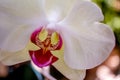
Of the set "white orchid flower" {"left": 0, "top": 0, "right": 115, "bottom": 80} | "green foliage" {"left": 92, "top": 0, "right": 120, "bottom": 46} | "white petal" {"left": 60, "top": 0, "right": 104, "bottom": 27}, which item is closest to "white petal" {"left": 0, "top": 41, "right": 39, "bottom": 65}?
"white orchid flower" {"left": 0, "top": 0, "right": 115, "bottom": 80}

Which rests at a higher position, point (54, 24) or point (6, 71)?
point (54, 24)

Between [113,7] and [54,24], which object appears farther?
[113,7]

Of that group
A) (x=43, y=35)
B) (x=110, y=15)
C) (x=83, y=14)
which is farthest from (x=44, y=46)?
(x=110, y=15)

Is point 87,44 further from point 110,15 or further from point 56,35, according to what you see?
point 110,15

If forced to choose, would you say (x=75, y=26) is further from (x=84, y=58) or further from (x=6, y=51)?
(x=6, y=51)

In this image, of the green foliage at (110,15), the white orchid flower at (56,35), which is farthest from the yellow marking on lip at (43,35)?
the green foliage at (110,15)

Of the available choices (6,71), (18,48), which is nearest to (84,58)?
(18,48)

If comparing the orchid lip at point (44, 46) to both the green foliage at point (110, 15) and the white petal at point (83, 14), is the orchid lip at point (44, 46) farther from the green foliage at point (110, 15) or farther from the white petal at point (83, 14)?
the green foliage at point (110, 15)
